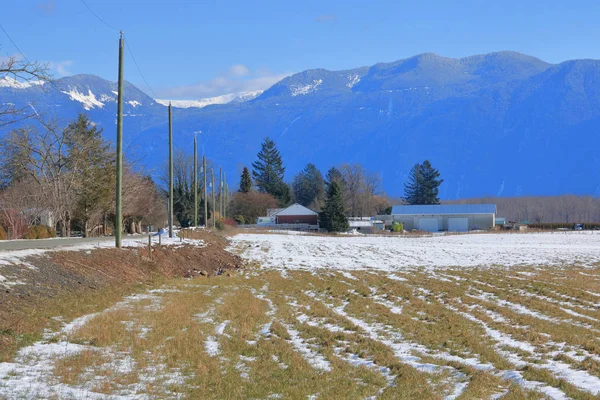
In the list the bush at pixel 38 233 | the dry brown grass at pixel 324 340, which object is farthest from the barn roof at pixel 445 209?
the dry brown grass at pixel 324 340

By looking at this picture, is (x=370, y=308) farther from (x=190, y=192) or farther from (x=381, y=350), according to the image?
(x=190, y=192)

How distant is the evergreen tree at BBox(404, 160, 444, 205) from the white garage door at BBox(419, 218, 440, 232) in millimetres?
26977

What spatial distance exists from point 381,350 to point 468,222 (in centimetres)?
12110

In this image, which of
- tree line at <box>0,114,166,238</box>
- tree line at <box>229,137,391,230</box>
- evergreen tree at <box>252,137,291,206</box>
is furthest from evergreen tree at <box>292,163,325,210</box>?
tree line at <box>0,114,166,238</box>

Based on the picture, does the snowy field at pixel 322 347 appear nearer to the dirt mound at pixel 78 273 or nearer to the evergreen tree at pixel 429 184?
the dirt mound at pixel 78 273

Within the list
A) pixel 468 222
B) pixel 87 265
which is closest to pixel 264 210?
pixel 468 222

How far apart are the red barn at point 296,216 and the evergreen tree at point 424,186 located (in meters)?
40.4

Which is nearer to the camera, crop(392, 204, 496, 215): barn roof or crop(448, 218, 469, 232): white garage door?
crop(448, 218, 469, 232): white garage door

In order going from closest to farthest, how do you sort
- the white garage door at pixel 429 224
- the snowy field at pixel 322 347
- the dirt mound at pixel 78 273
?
the snowy field at pixel 322 347 < the dirt mound at pixel 78 273 < the white garage door at pixel 429 224

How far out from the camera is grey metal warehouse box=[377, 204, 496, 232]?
417 feet

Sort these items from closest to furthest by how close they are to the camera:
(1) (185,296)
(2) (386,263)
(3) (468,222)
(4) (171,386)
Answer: (4) (171,386), (1) (185,296), (2) (386,263), (3) (468,222)

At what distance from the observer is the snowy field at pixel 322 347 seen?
8.31m

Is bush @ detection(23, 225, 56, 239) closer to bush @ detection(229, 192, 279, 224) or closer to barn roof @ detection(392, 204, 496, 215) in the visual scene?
bush @ detection(229, 192, 279, 224)

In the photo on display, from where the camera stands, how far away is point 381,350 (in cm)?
1102
